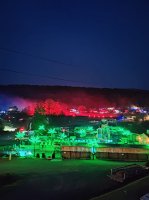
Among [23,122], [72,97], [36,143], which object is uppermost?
[72,97]

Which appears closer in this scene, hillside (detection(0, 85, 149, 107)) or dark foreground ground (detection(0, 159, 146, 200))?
dark foreground ground (detection(0, 159, 146, 200))

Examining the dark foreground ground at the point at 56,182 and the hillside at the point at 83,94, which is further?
the hillside at the point at 83,94

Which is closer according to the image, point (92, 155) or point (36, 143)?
point (92, 155)

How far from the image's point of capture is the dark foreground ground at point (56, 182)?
15.0 metres

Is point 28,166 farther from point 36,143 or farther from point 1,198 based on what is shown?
point 36,143

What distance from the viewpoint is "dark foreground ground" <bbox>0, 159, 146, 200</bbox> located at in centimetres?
1504

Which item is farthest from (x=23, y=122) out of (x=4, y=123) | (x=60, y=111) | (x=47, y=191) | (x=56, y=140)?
(x=47, y=191)

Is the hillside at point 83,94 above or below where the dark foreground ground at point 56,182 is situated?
above

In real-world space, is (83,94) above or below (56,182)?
above

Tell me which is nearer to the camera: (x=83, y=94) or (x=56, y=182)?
(x=56, y=182)

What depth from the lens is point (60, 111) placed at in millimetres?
Result: 83312

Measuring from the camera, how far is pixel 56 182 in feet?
57.4

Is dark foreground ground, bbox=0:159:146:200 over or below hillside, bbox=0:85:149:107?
below

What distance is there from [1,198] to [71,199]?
307cm
